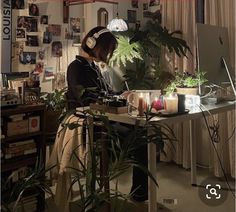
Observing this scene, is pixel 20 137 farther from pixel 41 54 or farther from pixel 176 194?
pixel 176 194

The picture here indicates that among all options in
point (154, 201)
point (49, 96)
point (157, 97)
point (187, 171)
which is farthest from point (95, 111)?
point (187, 171)

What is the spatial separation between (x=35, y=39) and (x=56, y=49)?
0.24 metres

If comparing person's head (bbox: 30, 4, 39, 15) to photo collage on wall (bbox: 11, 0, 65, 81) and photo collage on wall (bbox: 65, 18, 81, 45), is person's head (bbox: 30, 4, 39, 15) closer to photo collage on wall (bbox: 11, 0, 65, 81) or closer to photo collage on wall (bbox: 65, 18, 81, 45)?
photo collage on wall (bbox: 11, 0, 65, 81)

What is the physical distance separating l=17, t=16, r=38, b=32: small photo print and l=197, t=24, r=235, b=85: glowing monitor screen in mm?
1575

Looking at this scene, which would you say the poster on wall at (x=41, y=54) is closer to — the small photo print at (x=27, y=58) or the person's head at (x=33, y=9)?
the small photo print at (x=27, y=58)

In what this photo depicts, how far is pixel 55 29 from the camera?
3.44 m

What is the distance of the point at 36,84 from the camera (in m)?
2.84

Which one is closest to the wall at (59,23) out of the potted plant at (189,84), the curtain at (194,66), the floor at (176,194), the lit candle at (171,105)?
the curtain at (194,66)

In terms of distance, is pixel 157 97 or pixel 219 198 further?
pixel 219 198

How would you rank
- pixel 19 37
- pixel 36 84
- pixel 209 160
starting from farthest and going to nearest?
pixel 209 160 < pixel 19 37 < pixel 36 84

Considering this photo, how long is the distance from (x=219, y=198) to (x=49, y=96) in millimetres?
1704

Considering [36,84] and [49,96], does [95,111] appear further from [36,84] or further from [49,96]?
[49,96]

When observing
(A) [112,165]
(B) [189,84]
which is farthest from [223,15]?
(A) [112,165]

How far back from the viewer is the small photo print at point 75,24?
357 centimetres
